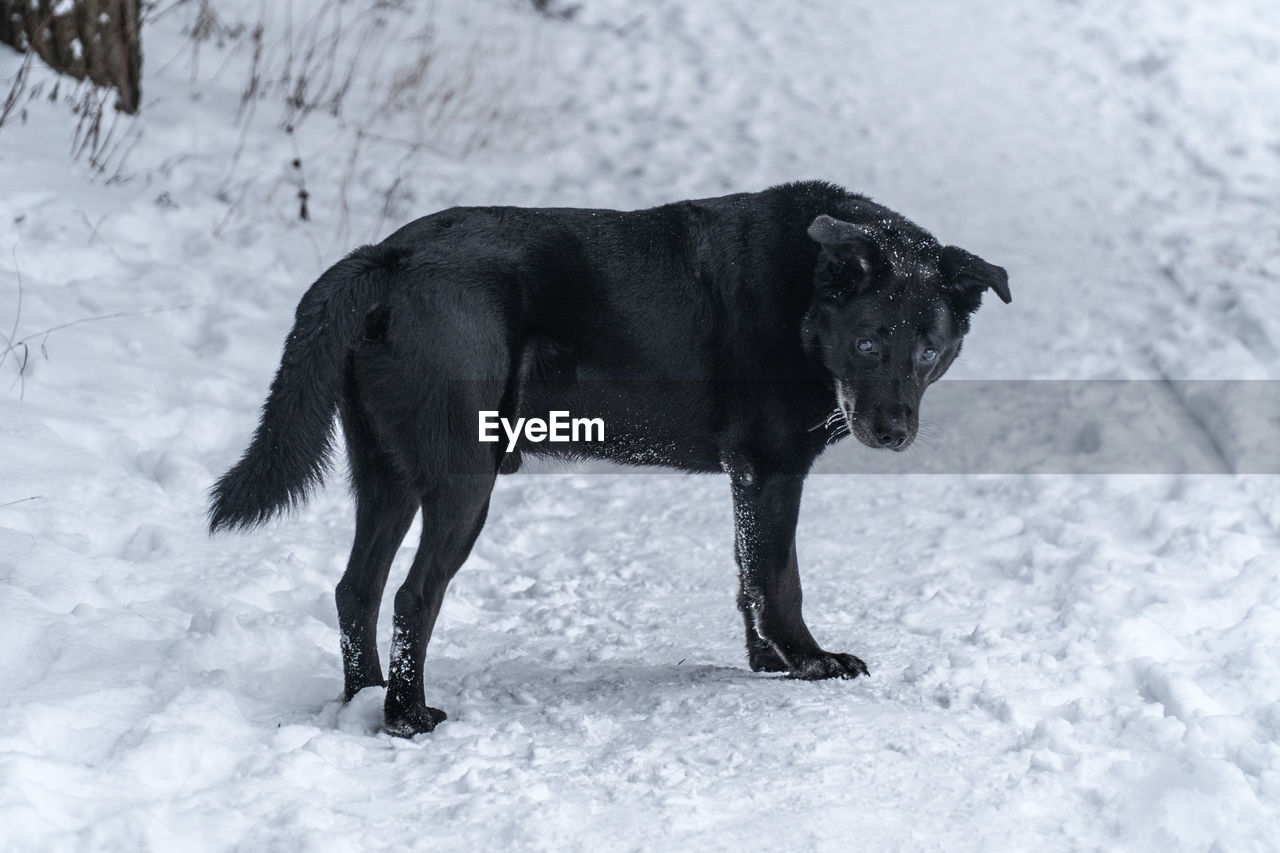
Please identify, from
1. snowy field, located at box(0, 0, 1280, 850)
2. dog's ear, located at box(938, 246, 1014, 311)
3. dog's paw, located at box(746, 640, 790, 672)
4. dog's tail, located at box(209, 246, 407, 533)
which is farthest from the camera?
dog's paw, located at box(746, 640, 790, 672)

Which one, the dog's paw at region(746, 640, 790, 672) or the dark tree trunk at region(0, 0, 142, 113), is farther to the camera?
the dark tree trunk at region(0, 0, 142, 113)

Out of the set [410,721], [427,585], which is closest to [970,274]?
[427,585]

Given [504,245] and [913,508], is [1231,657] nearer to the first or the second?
[913,508]

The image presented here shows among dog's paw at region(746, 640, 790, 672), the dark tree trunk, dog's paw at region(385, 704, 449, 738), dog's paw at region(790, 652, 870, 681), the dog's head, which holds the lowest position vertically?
dog's paw at region(746, 640, 790, 672)

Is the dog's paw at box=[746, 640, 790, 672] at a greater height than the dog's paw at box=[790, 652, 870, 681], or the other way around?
the dog's paw at box=[790, 652, 870, 681]

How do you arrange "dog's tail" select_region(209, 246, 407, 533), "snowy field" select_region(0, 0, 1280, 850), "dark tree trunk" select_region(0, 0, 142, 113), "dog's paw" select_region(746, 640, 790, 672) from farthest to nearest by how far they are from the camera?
"dark tree trunk" select_region(0, 0, 142, 113), "dog's paw" select_region(746, 640, 790, 672), "dog's tail" select_region(209, 246, 407, 533), "snowy field" select_region(0, 0, 1280, 850)

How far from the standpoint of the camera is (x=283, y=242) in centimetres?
664

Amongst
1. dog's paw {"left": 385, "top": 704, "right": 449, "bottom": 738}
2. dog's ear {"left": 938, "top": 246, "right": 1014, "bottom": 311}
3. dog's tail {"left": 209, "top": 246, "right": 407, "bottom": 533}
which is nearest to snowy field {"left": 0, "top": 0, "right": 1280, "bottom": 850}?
dog's paw {"left": 385, "top": 704, "right": 449, "bottom": 738}

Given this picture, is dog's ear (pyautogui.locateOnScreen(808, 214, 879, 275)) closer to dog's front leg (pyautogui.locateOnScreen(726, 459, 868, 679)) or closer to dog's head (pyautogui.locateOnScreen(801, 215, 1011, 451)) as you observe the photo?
dog's head (pyautogui.locateOnScreen(801, 215, 1011, 451))

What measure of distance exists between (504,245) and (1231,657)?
242 cm

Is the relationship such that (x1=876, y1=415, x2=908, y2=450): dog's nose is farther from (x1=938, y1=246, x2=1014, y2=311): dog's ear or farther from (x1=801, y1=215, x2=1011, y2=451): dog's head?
(x1=938, y1=246, x2=1014, y2=311): dog's ear

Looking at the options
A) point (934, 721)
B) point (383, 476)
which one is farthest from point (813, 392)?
point (383, 476)

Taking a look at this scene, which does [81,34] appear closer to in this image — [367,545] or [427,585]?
[367,545]

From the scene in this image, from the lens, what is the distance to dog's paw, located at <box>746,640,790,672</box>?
3.90m
